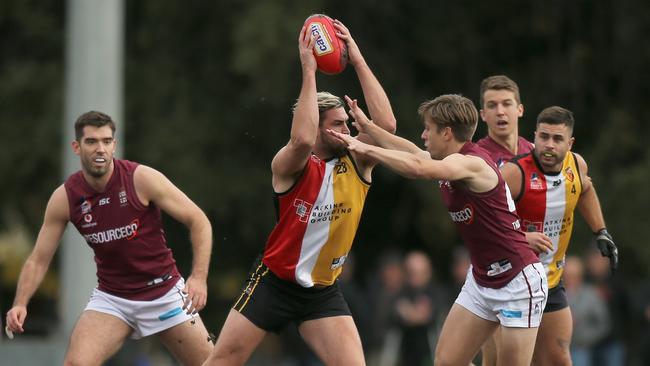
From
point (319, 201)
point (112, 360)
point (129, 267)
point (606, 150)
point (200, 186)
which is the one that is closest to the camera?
point (319, 201)

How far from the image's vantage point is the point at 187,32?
78.2 ft

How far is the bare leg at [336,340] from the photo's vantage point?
9477 millimetres

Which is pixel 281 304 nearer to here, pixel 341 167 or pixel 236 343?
pixel 236 343

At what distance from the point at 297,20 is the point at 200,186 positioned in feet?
11.4

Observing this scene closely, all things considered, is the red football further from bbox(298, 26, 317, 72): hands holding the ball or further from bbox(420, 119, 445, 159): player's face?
bbox(420, 119, 445, 159): player's face

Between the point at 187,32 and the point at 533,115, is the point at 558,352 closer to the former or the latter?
the point at 533,115

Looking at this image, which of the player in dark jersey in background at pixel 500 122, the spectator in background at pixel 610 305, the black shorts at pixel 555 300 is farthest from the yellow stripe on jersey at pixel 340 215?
the spectator in background at pixel 610 305

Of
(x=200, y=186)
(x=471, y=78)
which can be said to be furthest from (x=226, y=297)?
(x=471, y=78)

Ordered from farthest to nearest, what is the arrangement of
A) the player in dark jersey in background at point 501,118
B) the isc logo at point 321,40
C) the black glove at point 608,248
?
the black glove at point 608,248 < the player in dark jersey in background at point 501,118 < the isc logo at point 321,40

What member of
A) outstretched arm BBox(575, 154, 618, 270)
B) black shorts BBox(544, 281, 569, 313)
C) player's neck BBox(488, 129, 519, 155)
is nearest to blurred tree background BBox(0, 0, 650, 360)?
outstretched arm BBox(575, 154, 618, 270)

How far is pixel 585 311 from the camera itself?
1609cm

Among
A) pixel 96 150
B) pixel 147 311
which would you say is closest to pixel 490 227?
pixel 147 311

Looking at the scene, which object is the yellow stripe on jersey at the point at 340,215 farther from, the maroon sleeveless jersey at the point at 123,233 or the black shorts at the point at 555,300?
the black shorts at the point at 555,300

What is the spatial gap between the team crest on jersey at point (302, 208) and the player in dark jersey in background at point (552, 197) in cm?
166
